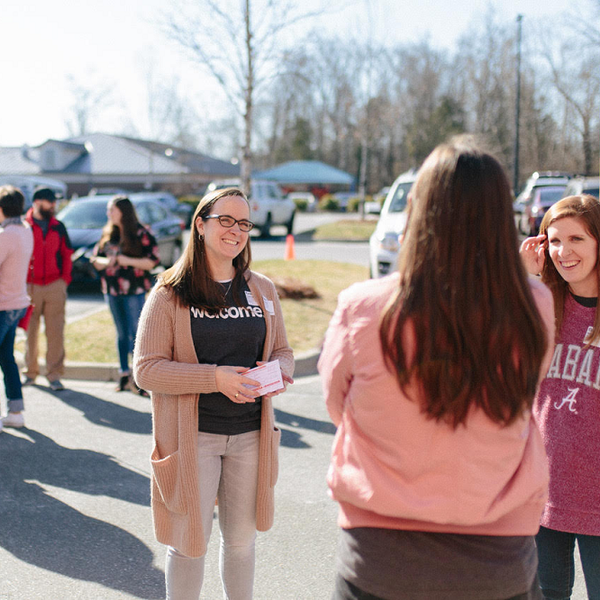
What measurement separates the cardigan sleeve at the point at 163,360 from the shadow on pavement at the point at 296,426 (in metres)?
2.85

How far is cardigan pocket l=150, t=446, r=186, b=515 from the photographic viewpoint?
2.61 m

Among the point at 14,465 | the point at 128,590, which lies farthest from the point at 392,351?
the point at 14,465

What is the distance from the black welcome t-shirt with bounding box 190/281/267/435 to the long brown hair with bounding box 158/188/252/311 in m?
0.04

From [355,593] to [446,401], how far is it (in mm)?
555

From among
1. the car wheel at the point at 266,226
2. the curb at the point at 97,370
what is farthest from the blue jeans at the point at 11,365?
the car wheel at the point at 266,226

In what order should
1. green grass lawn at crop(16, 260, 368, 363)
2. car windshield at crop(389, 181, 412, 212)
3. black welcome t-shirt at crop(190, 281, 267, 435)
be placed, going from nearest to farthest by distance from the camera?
black welcome t-shirt at crop(190, 281, 267, 435), green grass lawn at crop(16, 260, 368, 363), car windshield at crop(389, 181, 412, 212)

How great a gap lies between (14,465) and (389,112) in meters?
37.9

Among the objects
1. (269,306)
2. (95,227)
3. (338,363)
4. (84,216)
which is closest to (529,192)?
(84,216)

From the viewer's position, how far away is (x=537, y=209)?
19750 mm

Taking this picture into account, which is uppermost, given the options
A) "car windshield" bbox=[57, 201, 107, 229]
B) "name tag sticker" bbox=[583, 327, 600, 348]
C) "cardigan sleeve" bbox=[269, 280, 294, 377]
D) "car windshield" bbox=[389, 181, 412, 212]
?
"car windshield" bbox=[389, 181, 412, 212]

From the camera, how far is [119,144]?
58.4m

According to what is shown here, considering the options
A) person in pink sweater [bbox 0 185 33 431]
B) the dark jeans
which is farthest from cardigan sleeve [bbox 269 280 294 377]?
person in pink sweater [bbox 0 185 33 431]

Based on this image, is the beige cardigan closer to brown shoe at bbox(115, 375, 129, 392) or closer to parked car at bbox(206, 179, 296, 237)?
brown shoe at bbox(115, 375, 129, 392)

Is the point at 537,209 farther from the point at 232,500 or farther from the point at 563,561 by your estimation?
the point at 232,500
